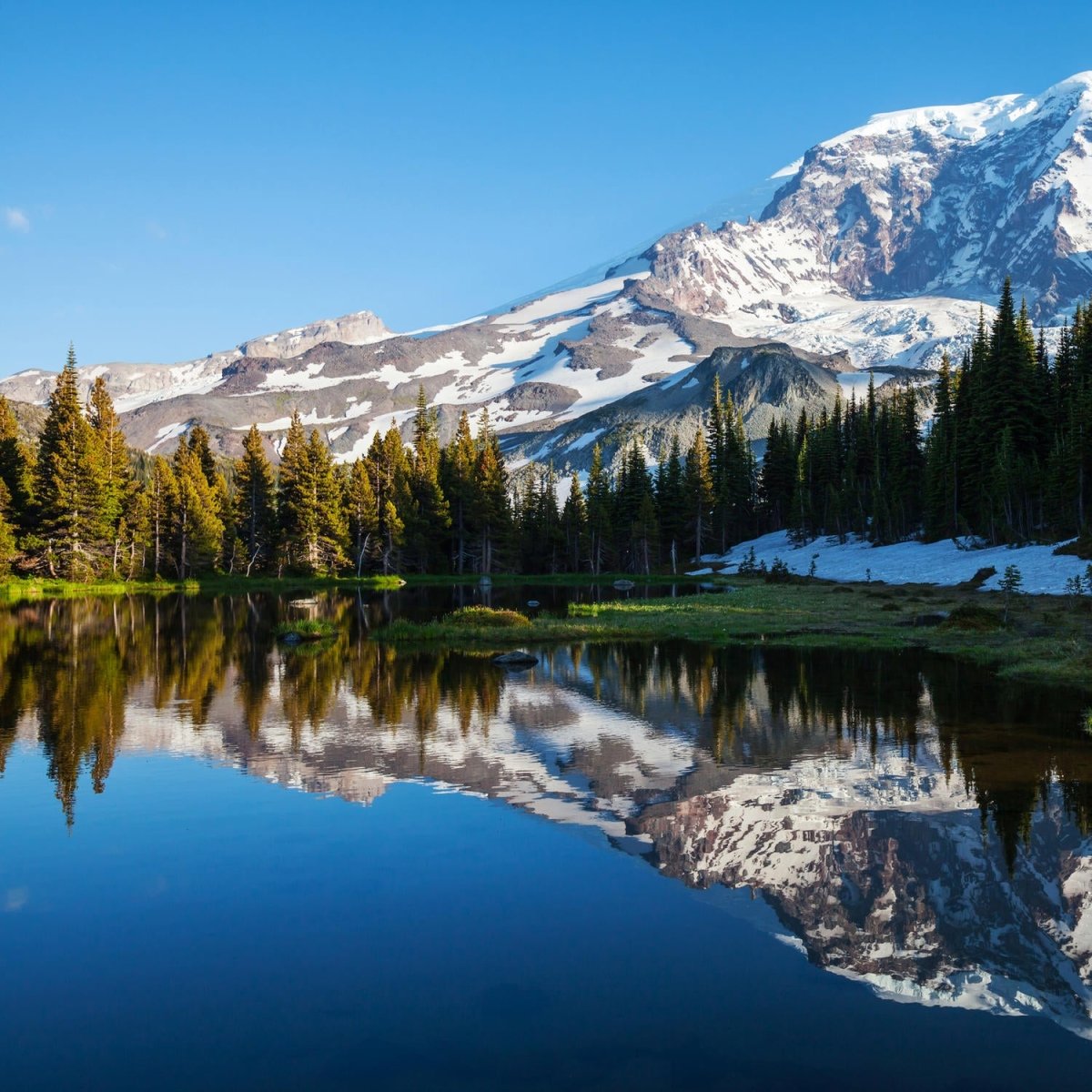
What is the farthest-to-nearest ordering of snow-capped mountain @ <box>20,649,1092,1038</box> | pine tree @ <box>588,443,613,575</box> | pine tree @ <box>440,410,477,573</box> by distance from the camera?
1. pine tree @ <box>588,443,613,575</box>
2. pine tree @ <box>440,410,477,573</box>
3. snow-capped mountain @ <box>20,649,1092,1038</box>

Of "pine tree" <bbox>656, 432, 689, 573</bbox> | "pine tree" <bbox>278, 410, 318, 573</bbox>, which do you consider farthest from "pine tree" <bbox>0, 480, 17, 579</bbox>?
"pine tree" <bbox>656, 432, 689, 573</bbox>

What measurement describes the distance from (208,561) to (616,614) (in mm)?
57213

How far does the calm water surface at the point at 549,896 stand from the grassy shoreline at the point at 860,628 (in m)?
8.19

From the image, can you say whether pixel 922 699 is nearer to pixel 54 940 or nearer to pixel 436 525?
pixel 54 940

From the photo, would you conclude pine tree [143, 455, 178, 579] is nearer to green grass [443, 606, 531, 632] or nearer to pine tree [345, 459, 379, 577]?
pine tree [345, 459, 379, 577]

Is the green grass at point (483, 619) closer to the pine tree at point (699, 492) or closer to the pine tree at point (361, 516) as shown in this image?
the pine tree at point (361, 516)

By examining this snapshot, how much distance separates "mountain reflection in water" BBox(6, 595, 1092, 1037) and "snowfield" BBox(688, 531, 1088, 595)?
26622 mm

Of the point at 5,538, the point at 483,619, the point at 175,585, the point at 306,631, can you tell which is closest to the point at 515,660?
the point at 483,619

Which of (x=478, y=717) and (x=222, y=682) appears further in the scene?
(x=222, y=682)

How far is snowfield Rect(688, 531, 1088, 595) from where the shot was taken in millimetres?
54656

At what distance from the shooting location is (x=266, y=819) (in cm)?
1535

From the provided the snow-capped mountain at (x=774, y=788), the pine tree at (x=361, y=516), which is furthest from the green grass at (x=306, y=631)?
the pine tree at (x=361, y=516)

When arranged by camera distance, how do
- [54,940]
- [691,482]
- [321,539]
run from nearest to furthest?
[54,940]
[321,539]
[691,482]

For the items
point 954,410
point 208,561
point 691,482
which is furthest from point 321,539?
point 954,410
